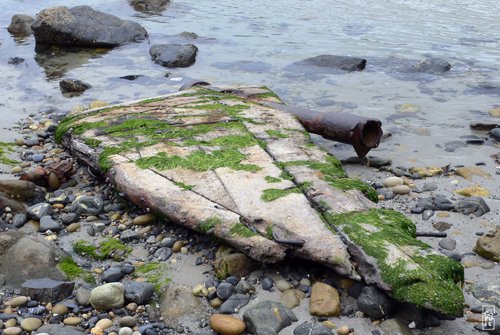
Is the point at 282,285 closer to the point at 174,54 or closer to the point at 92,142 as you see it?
the point at 92,142

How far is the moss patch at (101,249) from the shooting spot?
4.86 metres

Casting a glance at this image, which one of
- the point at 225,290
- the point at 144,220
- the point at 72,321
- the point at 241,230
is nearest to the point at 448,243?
the point at 241,230

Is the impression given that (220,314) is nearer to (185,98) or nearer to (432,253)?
(432,253)

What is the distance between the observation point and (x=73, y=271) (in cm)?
448

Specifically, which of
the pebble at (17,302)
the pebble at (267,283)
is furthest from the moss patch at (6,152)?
the pebble at (267,283)

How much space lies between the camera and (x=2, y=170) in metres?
6.67

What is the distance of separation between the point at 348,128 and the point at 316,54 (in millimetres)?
6466

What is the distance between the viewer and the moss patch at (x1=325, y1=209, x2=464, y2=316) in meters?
3.79

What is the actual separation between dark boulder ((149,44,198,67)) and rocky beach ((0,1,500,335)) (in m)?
4.31

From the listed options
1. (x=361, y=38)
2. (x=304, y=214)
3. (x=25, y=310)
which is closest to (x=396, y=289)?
(x=304, y=214)

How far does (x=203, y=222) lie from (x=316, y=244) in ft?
3.39

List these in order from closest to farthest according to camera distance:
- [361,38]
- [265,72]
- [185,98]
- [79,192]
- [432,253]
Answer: [432,253], [79,192], [185,98], [265,72], [361,38]

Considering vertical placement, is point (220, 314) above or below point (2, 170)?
above

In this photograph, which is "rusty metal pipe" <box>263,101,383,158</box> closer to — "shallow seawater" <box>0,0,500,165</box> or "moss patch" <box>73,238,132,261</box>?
"shallow seawater" <box>0,0,500,165</box>
